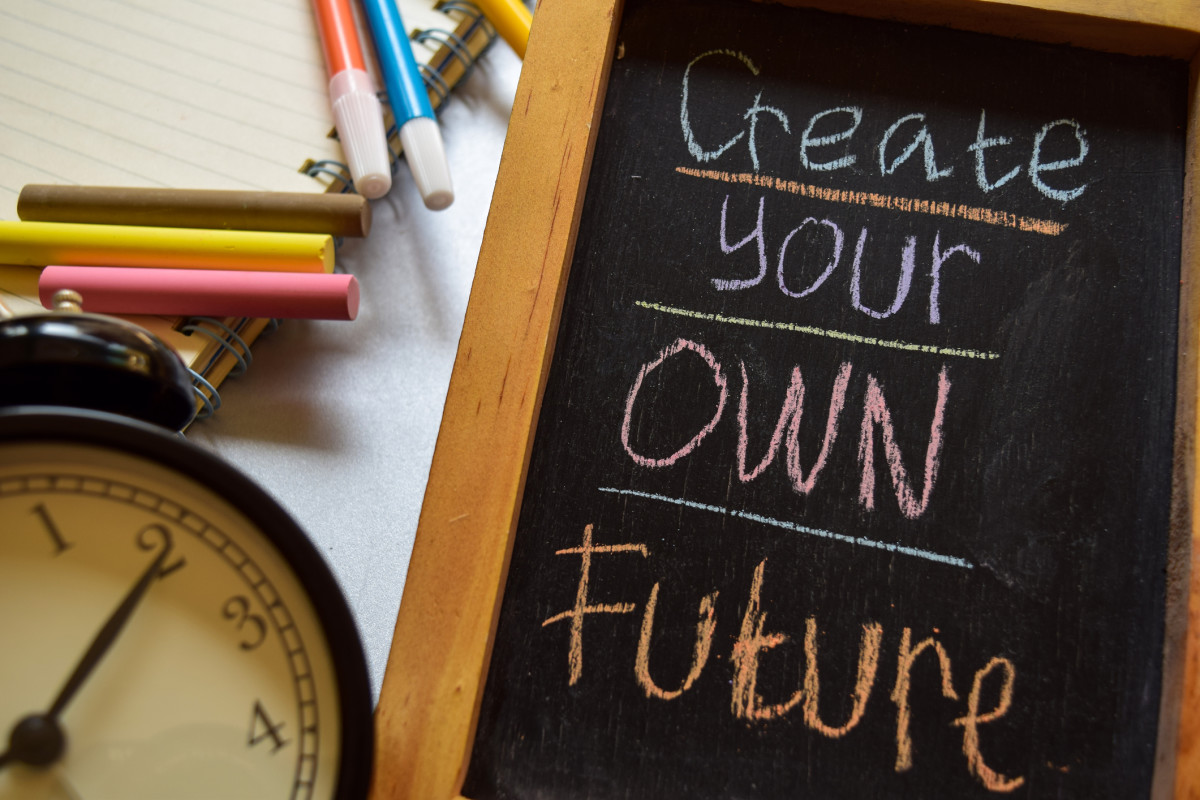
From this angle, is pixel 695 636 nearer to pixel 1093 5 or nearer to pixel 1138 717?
pixel 1138 717

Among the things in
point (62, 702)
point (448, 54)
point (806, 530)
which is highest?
point (448, 54)

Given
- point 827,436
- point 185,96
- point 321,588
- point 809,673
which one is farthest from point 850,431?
point 185,96

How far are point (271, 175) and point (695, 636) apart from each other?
1.53 ft

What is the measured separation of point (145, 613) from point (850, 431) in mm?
355

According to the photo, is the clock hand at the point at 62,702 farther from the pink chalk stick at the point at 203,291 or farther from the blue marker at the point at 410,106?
the blue marker at the point at 410,106

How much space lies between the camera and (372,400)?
A: 0.63 meters

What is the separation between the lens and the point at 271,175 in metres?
0.64

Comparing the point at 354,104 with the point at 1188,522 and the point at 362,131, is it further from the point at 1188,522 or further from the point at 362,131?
the point at 1188,522

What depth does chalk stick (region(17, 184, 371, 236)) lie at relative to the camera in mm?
600

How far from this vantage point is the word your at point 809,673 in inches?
16.8

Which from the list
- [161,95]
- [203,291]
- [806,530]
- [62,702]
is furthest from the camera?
[161,95]

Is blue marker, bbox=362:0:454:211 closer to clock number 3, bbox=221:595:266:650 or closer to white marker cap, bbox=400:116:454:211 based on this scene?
white marker cap, bbox=400:116:454:211

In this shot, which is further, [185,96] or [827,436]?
[185,96]

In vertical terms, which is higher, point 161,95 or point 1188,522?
point 161,95
